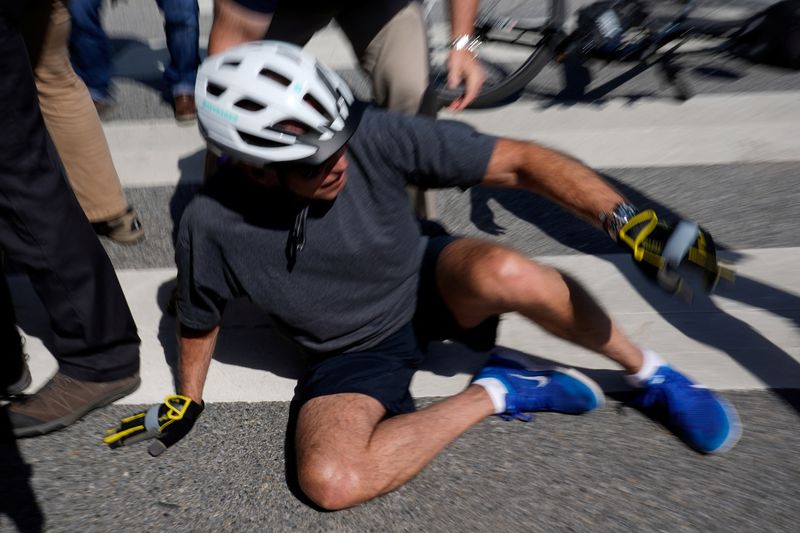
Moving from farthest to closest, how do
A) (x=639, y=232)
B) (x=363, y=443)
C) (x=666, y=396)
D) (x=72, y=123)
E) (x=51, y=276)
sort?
(x=72, y=123), (x=51, y=276), (x=666, y=396), (x=363, y=443), (x=639, y=232)

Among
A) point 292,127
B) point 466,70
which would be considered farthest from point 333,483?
point 466,70

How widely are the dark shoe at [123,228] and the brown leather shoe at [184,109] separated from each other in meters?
1.21

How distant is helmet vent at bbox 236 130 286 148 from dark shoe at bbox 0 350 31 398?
1.34m

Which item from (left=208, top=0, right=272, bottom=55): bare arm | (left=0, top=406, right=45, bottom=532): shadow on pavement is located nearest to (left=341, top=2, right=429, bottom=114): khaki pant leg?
(left=208, top=0, right=272, bottom=55): bare arm

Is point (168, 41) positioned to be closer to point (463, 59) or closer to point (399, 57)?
point (399, 57)

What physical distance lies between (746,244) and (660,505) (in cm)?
152

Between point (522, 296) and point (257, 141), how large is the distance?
2.89ft

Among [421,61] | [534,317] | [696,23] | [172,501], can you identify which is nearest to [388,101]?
[421,61]

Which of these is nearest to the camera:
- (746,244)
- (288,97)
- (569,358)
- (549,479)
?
(288,97)

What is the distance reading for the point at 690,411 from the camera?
2490 mm

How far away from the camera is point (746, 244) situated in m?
3.42

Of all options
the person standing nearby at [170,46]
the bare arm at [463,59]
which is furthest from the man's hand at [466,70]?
the person standing nearby at [170,46]

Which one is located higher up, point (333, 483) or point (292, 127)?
point (292, 127)

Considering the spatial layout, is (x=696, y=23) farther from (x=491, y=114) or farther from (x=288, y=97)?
(x=288, y=97)
